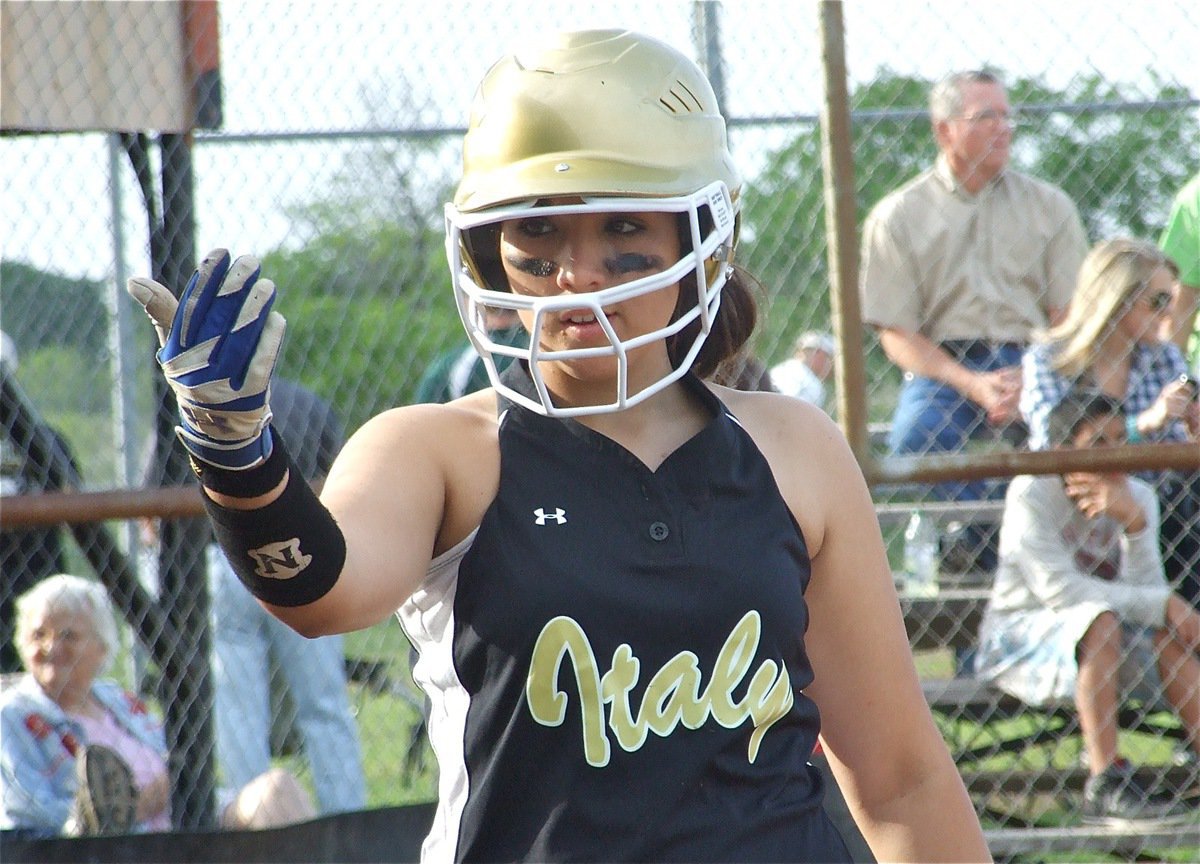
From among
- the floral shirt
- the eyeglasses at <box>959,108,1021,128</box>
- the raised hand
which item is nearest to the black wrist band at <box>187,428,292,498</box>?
the raised hand

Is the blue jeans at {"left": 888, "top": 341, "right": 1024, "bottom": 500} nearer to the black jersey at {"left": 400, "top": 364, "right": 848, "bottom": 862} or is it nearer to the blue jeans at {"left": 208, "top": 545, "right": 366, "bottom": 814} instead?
the blue jeans at {"left": 208, "top": 545, "right": 366, "bottom": 814}

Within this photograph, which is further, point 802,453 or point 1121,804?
point 1121,804

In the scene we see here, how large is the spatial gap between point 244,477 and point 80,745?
3243 millimetres

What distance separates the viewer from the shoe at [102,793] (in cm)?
398

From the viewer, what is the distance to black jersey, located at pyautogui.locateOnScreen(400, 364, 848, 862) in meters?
1.50

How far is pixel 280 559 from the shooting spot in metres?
1.32

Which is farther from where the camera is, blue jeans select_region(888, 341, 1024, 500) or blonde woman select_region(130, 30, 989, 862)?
blue jeans select_region(888, 341, 1024, 500)

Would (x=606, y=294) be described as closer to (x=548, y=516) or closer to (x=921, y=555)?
(x=548, y=516)

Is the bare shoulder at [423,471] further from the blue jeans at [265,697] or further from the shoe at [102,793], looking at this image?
the blue jeans at [265,697]

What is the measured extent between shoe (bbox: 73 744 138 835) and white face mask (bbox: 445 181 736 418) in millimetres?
2777

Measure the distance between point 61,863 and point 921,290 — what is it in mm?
2943

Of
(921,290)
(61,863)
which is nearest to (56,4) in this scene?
(61,863)

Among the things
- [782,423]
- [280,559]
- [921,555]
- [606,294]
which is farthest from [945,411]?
[280,559]

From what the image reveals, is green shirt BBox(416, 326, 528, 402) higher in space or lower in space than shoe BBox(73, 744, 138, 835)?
higher
